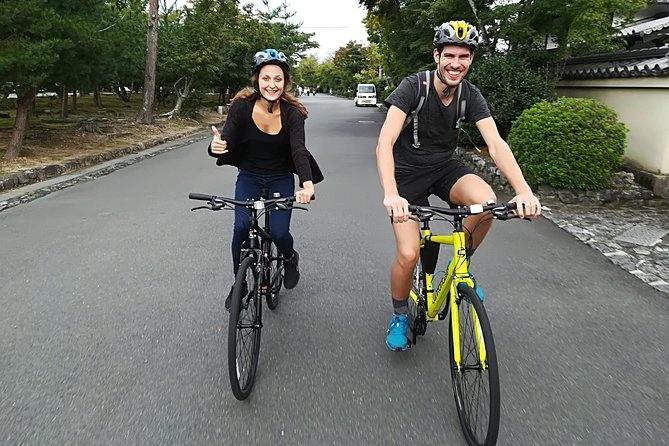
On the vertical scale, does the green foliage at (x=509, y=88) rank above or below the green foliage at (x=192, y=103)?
above

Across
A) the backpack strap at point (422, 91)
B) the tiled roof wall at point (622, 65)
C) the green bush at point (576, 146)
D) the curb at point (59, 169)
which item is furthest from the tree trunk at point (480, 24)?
the backpack strap at point (422, 91)

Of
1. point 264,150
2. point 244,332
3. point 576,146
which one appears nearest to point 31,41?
point 264,150

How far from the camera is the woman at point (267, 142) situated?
335cm

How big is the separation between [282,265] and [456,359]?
182 centimetres

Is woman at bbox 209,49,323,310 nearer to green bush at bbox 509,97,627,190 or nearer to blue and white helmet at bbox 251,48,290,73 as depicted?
blue and white helmet at bbox 251,48,290,73

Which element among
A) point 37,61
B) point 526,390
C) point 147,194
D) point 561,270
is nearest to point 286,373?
point 526,390

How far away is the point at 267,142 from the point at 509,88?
28.9 feet

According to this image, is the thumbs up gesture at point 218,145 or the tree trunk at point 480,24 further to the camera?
the tree trunk at point 480,24

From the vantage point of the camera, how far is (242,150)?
11.9 ft

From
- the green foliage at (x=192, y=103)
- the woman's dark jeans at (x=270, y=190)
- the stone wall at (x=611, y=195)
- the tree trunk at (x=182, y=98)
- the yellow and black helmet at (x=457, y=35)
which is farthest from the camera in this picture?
the green foliage at (x=192, y=103)

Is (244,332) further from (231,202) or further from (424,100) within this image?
(424,100)

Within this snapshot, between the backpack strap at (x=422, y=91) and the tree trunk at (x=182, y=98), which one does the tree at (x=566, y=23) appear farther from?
the tree trunk at (x=182, y=98)

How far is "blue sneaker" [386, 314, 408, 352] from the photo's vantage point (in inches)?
131

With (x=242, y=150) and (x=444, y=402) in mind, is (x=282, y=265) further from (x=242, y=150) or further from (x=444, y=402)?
(x=444, y=402)
